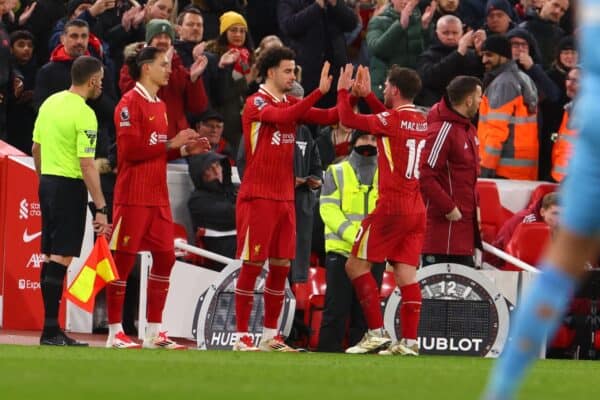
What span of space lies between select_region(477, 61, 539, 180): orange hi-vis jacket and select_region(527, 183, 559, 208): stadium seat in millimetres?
1037

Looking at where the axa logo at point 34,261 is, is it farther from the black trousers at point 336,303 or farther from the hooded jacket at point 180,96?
the black trousers at point 336,303

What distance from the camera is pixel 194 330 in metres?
13.5

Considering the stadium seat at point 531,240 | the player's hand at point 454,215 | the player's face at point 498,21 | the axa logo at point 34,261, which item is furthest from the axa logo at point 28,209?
the player's face at point 498,21

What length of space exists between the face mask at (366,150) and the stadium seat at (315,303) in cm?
133

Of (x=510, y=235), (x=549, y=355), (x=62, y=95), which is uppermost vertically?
(x=62, y=95)

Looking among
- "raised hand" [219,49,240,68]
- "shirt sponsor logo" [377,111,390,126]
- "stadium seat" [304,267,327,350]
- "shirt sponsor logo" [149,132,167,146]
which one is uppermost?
"raised hand" [219,49,240,68]

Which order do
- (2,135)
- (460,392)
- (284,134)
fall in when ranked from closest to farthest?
(460,392) < (284,134) < (2,135)

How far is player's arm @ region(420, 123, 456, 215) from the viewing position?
1325cm

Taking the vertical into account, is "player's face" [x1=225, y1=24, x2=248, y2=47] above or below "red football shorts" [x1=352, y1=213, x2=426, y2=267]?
above

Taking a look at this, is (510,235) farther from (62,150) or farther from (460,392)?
Answer: (460,392)

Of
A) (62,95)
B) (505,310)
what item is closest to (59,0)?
(62,95)

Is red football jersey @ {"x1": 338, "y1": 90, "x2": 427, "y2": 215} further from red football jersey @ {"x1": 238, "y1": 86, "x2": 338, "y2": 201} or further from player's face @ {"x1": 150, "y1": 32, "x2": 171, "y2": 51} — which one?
player's face @ {"x1": 150, "y1": 32, "x2": 171, "y2": 51}

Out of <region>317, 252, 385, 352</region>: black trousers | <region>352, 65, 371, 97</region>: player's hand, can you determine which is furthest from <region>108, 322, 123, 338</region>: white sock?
<region>352, 65, 371, 97</region>: player's hand

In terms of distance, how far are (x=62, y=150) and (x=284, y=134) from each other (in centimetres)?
182
